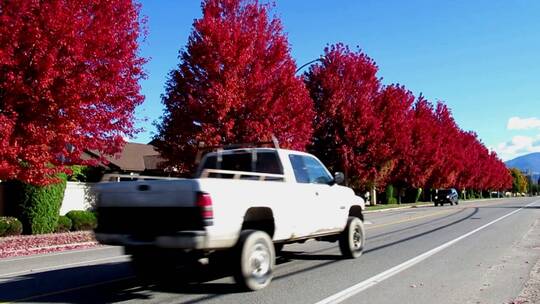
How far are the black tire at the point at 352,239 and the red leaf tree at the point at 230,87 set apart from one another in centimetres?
1061

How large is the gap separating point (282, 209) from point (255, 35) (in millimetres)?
15065

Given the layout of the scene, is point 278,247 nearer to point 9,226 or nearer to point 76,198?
point 9,226

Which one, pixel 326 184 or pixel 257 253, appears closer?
pixel 257 253

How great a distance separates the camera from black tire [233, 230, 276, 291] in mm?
7742

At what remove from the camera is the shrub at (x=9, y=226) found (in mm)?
18844

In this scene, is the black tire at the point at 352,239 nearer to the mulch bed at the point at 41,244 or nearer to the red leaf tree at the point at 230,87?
the mulch bed at the point at 41,244

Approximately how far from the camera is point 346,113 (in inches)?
1377

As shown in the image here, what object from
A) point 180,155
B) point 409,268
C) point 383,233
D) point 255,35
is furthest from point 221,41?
point 409,268

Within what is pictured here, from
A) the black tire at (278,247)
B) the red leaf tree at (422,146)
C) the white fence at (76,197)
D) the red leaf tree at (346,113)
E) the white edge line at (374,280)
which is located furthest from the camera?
the red leaf tree at (422,146)

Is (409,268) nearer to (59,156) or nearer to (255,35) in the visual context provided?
(59,156)

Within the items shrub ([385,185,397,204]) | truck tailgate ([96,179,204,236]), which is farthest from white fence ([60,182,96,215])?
shrub ([385,185,397,204])

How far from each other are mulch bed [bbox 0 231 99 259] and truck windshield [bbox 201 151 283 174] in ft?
21.4

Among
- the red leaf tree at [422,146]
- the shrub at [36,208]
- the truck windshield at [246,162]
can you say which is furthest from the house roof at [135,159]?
the truck windshield at [246,162]

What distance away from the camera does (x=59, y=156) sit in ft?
52.9
